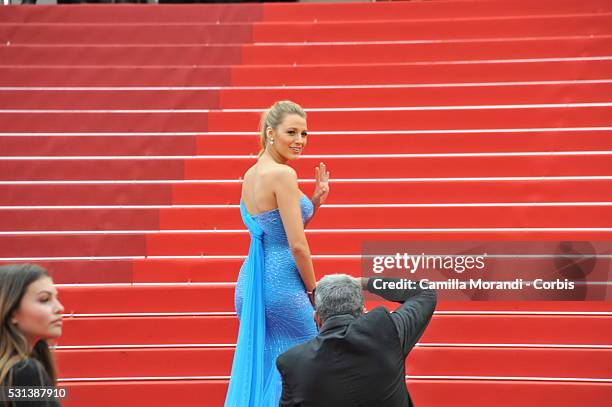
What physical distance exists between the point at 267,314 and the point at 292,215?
45 centimetres

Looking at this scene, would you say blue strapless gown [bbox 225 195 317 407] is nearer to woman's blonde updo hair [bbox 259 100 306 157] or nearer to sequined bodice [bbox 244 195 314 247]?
sequined bodice [bbox 244 195 314 247]

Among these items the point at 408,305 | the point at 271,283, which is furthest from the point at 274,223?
the point at 408,305

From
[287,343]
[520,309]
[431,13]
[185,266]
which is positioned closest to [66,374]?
[185,266]

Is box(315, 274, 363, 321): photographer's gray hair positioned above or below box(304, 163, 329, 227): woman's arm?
below

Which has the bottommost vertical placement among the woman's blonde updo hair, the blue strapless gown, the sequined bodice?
the blue strapless gown

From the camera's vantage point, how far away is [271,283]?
3.85m

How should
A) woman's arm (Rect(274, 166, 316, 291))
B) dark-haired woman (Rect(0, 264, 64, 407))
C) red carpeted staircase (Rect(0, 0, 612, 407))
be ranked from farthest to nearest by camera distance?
red carpeted staircase (Rect(0, 0, 612, 407))
woman's arm (Rect(274, 166, 316, 291))
dark-haired woman (Rect(0, 264, 64, 407))

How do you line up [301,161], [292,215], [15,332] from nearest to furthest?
[15,332], [292,215], [301,161]

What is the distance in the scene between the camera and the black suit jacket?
2.53 meters

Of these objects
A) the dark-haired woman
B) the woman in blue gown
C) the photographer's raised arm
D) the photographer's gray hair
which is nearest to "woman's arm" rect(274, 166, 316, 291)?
the woman in blue gown

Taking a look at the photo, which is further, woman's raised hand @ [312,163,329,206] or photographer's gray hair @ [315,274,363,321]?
woman's raised hand @ [312,163,329,206]

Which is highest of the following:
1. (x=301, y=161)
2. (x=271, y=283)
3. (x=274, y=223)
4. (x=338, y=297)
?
(x=301, y=161)

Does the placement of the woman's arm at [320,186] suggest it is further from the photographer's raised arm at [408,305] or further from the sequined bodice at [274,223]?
the photographer's raised arm at [408,305]

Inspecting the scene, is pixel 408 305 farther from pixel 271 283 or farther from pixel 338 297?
pixel 271 283
